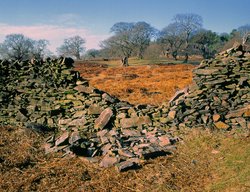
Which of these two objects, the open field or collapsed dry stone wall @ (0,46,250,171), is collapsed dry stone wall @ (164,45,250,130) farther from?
the open field

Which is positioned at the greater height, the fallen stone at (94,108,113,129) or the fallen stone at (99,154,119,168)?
the fallen stone at (94,108,113,129)

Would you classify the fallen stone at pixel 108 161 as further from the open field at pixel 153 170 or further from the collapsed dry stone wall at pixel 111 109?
the open field at pixel 153 170

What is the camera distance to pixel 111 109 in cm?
1045

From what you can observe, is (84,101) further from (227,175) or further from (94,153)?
(227,175)

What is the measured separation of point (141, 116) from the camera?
10.0 m

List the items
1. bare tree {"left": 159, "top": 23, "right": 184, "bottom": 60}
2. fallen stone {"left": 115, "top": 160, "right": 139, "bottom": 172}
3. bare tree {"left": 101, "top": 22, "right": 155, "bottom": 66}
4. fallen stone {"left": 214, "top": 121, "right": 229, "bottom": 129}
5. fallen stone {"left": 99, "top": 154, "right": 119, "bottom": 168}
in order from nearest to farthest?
fallen stone {"left": 115, "top": 160, "right": 139, "bottom": 172}, fallen stone {"left": 99, "top": 154, "right": 119, "bottom": 168}, fallen stone {"left": 214, "top": 121, "right": 229, "bottom": 129}, bare tree {"left": 101, "top": 22, "right": 155, "bottom": 66}, bare tree {"left": 159, "top": 23, "right": 184, "bottom": 60}

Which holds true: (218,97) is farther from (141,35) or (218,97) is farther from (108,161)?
(141,35)

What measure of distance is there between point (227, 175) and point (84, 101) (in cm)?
576

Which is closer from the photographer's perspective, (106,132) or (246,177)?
(246,177)

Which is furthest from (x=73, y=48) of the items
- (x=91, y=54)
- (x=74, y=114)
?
(x=74, y=114)

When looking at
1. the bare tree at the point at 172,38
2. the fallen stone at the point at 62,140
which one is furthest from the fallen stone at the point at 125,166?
the bare tree at the point at 172,38

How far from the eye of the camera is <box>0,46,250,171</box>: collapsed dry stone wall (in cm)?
860

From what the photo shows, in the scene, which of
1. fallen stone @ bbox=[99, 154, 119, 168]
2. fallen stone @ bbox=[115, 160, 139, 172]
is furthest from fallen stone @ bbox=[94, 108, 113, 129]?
fallen stone @ bbox=[115, 160, 139, 172]

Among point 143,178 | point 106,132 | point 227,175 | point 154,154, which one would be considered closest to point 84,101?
point 106,132
